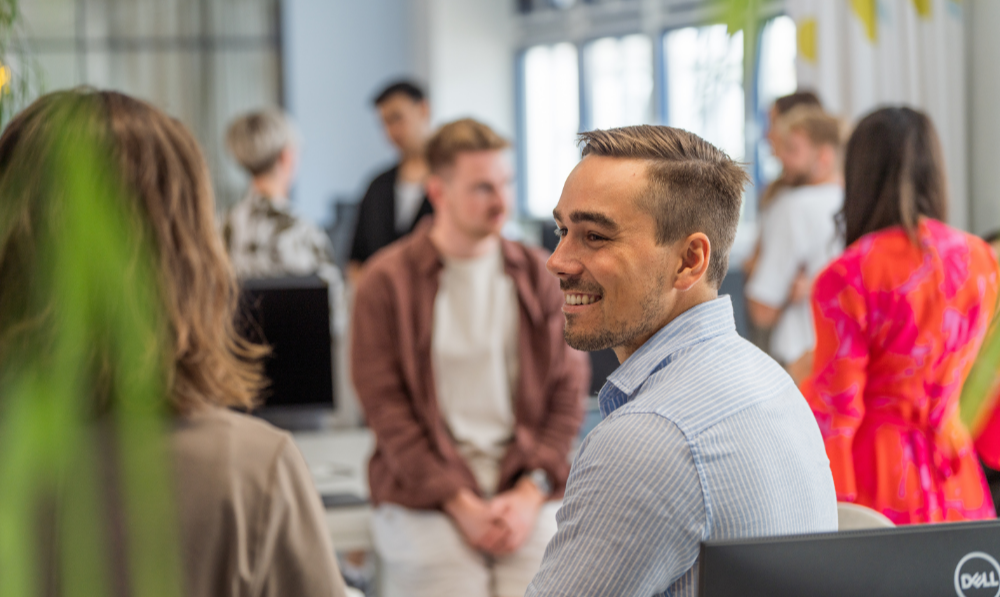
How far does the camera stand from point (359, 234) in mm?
3633

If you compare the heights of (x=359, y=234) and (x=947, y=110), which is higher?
(x=947, y=110)

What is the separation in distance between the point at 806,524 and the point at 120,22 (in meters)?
8.13

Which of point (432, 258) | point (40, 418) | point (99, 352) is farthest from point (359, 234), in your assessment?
point (40, 418)

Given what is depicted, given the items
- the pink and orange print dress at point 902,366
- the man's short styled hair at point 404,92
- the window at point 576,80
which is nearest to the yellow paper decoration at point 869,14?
the pink and orange print dress at point 902,366

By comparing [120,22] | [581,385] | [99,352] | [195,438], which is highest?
[120,22]

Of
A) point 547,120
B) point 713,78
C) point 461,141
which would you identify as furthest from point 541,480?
point 547,120

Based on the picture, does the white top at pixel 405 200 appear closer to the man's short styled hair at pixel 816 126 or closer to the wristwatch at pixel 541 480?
the man's short styled hair at pixel 816 126

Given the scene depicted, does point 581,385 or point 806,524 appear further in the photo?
point 581,385

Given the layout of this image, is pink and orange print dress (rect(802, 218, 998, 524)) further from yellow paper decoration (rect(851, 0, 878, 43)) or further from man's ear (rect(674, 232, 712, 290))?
yellow paper decoration (rect(851, 0, 878, 43))

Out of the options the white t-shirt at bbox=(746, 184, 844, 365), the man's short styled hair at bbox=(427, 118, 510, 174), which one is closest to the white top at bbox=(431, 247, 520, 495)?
the man's short styled hair at bbox=(427, 118, 510, 174)

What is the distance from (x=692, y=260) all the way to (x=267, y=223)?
1.97 metres

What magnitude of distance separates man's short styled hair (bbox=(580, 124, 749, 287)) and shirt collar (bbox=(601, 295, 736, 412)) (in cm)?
6

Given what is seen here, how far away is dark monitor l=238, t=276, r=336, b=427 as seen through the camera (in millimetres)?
2268

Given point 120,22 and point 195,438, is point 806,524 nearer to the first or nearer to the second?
point 195,438
